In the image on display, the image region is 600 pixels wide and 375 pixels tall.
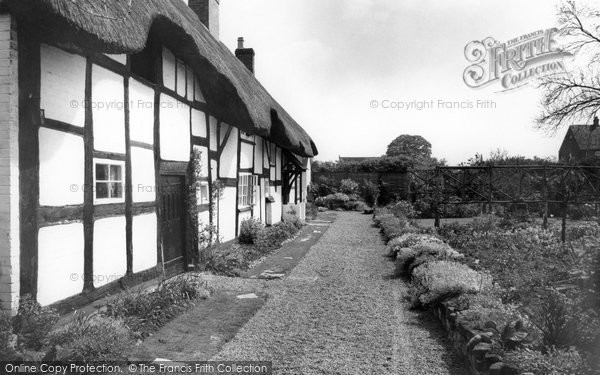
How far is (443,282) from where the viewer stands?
6.37 m

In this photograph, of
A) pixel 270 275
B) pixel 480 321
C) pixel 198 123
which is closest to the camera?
pixel 480 321

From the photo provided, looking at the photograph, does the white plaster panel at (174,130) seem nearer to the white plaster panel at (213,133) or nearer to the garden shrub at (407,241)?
the white plaster panel at (213,133)

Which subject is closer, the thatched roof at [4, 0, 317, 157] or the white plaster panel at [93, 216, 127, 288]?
the thatched roof at [4, 0, 317, 157]

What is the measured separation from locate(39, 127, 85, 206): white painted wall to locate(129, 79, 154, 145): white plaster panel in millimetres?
1280

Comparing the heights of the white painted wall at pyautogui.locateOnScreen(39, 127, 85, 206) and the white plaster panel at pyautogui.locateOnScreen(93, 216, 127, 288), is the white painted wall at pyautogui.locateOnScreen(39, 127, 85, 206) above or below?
above

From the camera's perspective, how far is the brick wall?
4.24 metres

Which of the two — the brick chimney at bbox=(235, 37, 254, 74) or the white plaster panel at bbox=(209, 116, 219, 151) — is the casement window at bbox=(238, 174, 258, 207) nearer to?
the white plaster panel at bbox=(209, 116, 219, 151)

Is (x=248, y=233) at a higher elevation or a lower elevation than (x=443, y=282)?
higher

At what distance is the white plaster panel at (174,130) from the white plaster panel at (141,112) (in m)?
0.33

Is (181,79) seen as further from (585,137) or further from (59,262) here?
(585,137)

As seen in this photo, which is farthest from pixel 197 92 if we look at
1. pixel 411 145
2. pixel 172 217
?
pixel 411 145

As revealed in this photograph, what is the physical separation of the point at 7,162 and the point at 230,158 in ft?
21.7

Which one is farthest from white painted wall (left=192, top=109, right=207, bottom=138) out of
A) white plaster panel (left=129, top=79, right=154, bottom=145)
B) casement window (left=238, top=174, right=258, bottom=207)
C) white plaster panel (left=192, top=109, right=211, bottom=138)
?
casement window (left=238, top=174, right=258, bottom=207)

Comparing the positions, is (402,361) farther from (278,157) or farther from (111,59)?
(278,157)
